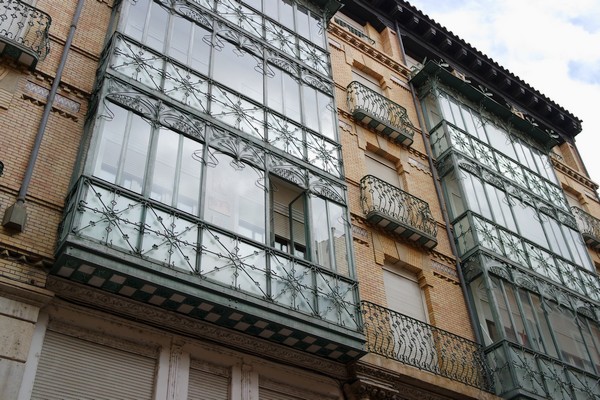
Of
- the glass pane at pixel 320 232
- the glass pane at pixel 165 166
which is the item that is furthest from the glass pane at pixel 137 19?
the glass pane at pixel 320 232

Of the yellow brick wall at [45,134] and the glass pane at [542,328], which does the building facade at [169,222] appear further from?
the glass pane at [542,328]

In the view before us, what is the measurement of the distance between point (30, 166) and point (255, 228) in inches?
151

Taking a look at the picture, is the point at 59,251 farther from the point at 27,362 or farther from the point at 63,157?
the point at 63,157

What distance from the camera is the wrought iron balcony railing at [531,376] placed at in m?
13.3

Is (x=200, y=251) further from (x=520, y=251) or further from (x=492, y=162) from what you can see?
(x=492, y=162)

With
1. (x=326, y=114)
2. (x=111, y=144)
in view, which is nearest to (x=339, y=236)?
(x=326, y=114)

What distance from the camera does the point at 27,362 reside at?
8375mm

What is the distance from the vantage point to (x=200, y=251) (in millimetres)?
10062

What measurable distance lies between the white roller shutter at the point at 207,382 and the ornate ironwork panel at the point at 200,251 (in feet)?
4.28

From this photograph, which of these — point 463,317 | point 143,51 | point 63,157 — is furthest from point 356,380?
point 143,51

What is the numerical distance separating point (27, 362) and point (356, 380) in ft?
18.6

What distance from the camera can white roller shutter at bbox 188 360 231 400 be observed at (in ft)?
32.0

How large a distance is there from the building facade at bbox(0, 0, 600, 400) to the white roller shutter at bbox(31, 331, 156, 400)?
0.10 feet

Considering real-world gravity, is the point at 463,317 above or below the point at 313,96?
below
